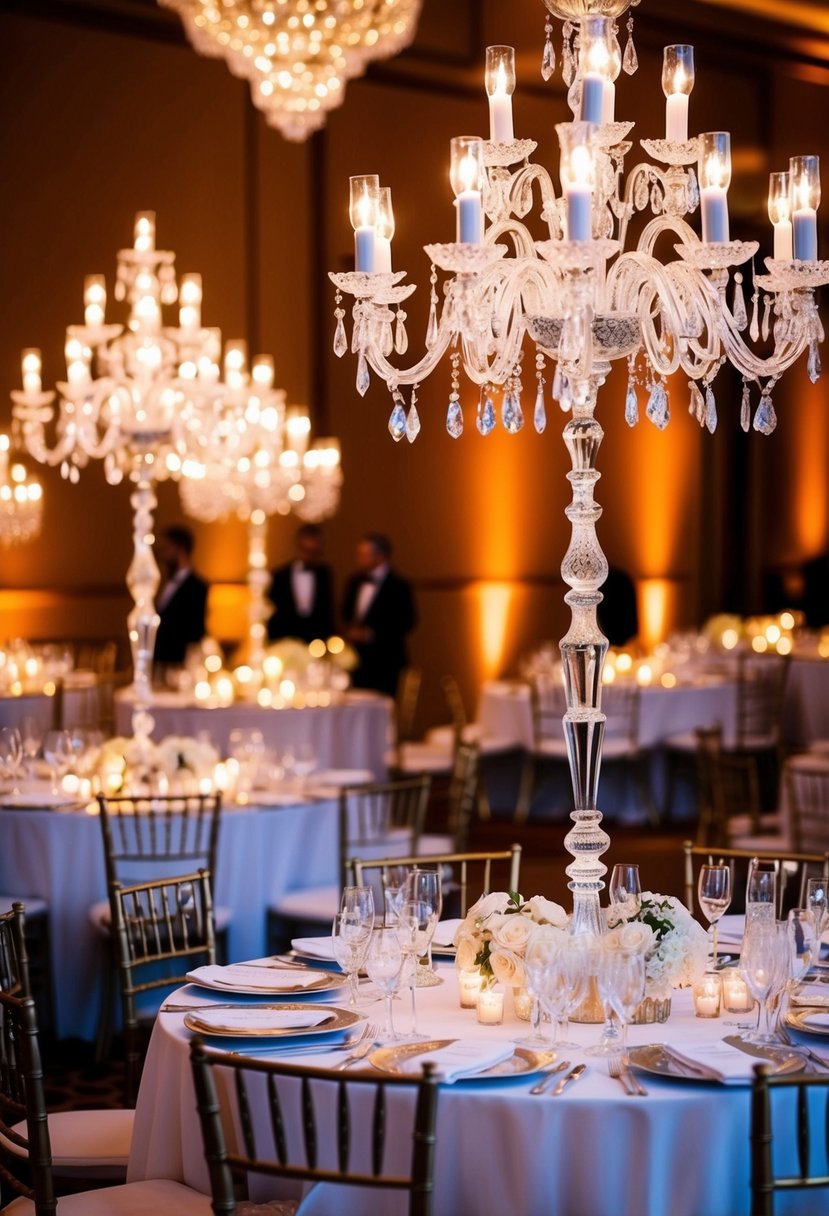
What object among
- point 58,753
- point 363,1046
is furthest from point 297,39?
point 363,1046

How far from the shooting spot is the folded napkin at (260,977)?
3385 millimetres

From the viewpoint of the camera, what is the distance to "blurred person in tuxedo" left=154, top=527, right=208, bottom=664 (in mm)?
10492

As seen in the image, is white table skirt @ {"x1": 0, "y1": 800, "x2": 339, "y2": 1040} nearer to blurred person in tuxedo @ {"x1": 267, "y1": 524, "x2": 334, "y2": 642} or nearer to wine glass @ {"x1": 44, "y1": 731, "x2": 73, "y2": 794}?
wine glass @ {"x1": 44, "y1": 731, "x2": 73, "y2": 794}

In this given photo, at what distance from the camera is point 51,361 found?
1124cm

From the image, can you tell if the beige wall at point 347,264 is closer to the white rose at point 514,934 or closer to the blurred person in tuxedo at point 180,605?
the blurred person in tuxedo at point 180,605

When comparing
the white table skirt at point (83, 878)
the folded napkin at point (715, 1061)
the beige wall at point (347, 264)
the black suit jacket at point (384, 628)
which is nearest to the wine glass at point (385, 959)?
the folded napkin at point (715, 1061)

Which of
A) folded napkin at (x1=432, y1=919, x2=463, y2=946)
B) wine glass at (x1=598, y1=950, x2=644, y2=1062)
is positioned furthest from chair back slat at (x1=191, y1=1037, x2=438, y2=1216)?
folded napkin at (x1=432, y1=919, x2=463, y2=946)

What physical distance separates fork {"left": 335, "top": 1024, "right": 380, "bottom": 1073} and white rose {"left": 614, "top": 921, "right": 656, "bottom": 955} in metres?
0.49

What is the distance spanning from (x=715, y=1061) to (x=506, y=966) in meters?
0.46

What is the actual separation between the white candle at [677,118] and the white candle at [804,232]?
11.8 inches

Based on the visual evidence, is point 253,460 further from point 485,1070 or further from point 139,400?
point 485,1070

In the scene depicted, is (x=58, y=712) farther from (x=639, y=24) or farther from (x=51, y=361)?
(x=639, y=24)

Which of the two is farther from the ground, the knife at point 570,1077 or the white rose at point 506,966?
the white rose at point 506,966

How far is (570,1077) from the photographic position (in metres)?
2.84
